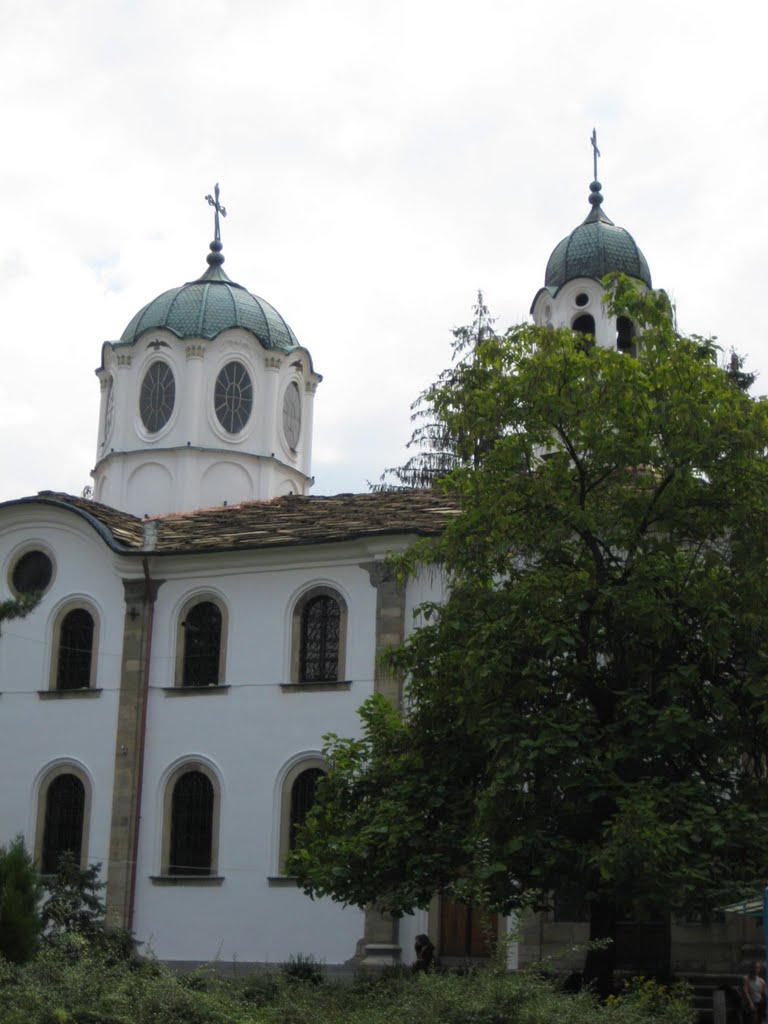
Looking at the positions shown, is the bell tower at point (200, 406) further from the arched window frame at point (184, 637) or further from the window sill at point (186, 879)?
the window sill at point (186, 879)

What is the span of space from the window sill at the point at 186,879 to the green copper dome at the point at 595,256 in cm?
1517

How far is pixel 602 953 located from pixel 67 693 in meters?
12.7

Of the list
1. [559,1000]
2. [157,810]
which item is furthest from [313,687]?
[559,1000]

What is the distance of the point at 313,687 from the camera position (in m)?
24.2

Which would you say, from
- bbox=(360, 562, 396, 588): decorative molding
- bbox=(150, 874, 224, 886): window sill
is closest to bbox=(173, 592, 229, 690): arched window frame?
bbox=(360, 562, 396, 588): decorative molding

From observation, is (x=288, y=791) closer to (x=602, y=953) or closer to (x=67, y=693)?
(x=67, y=693)

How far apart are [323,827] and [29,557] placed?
11136 millimetres

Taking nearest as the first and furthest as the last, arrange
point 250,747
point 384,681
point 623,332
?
point 384,681 < point 250,747 < point 623,332

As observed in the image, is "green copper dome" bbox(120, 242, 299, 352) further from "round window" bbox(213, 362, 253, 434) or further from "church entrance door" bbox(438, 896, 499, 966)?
"church entrance door" bbox(438, 896, 499, 966)

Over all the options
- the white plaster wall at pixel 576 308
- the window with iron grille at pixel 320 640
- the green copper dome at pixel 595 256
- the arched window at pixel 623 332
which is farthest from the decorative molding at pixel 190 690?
the green copper dome at pixel 595 256

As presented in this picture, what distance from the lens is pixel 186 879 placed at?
2420 centimetres

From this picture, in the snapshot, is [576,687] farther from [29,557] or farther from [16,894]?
[29,557]

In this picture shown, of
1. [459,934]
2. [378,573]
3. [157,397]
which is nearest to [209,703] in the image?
[378,573]

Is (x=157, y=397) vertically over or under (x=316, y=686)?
over
